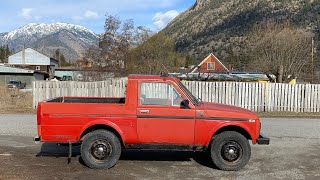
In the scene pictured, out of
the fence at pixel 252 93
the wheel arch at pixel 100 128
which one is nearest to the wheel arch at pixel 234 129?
the wheel arch at pixel 100 128

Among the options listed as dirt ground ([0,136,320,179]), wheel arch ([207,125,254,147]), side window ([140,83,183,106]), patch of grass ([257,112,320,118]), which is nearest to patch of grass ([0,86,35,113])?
dirt ground ([0,136,320,179])

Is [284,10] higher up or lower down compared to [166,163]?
higher up

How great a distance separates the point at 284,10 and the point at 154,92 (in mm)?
111895

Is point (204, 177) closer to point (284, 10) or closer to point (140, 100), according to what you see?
point (140, 100)

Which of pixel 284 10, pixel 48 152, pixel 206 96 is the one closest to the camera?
pixel 48 152

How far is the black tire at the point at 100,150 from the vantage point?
8.02m

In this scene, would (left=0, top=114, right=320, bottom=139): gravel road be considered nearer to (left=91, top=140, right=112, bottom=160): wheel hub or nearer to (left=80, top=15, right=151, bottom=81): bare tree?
(left=91, top=140, right=112, bottom=160): wheel hub

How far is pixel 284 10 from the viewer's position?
112 metres

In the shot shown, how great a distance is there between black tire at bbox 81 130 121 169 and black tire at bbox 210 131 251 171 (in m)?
2.00

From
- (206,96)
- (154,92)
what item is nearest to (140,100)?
(154,92)

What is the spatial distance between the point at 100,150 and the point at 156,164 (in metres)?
1.31

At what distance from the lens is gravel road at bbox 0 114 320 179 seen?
7691 millimetres

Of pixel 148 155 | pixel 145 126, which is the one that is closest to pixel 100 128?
pixel 145 126

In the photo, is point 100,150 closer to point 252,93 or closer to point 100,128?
point 100,128
